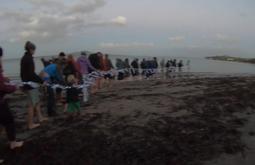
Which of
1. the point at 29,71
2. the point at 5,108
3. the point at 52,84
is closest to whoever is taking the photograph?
the point at 5,108

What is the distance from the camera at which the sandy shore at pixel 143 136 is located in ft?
26.2

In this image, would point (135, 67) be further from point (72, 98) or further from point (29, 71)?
point (29, 71)

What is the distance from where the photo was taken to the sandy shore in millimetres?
7977

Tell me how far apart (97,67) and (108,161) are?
35.8 ft

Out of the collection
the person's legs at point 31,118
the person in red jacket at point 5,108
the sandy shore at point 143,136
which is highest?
the person in red jacket at point 5,108

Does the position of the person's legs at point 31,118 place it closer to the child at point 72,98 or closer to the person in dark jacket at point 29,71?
the person in dark jacket at point 29,71

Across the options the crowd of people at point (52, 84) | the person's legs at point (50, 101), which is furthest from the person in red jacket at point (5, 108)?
the person's legs at point (50, 101)

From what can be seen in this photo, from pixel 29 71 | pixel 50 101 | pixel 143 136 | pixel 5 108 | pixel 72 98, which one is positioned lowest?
pixel 143 136

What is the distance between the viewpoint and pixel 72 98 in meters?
11.6

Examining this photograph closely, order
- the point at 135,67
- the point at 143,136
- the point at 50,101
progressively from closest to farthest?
1. the point at 143,136
2. the point at 50,101
3. the point at 135,67

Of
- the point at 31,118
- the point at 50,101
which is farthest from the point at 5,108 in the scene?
the point at 50,101

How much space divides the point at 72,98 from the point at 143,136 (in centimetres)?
323

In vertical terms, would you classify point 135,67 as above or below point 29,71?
below

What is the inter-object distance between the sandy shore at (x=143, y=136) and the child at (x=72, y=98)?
0.30 metres
